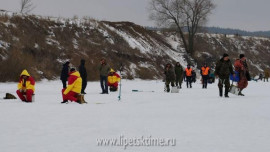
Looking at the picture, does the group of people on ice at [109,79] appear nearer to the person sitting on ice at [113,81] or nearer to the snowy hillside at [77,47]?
the person sitting on ice at [113,81]

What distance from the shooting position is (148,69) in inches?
1641

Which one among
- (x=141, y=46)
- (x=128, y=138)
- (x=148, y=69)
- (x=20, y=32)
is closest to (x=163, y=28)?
(x=141, y=46)

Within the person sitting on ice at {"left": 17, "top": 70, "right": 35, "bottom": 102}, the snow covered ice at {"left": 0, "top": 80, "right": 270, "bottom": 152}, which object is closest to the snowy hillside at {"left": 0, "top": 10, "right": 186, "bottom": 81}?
the person sitting on ice at {"left": 17, "top": 70, "right": 35, "bottom": 102}

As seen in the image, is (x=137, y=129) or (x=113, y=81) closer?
(x=137, y=129)

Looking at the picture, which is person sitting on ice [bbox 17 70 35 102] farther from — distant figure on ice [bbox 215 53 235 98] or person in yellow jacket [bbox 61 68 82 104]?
distant figure on ice [bbox 215 53 235 98]

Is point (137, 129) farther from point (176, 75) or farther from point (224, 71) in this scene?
point (176, 75)

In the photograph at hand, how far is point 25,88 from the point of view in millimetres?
13422

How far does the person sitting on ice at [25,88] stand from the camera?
522 inches

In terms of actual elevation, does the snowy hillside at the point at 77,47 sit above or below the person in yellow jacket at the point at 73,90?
above

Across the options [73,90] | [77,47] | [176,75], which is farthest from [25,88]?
[77,47]

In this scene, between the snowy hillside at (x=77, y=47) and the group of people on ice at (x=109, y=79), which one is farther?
the snowy hillside at (x=77, y=47)

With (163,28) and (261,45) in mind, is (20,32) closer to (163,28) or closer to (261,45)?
(163,28)

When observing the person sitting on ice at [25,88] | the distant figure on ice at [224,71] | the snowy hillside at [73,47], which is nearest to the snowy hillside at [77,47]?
the snowy hillside at [73,47]

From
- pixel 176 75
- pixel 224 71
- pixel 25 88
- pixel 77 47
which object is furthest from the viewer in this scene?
pixel 77 47
